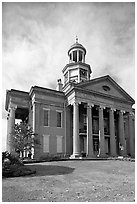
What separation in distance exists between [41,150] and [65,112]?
7359 millimetres

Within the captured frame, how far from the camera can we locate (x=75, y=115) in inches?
1220

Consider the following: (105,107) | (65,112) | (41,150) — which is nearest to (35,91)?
(65,112)

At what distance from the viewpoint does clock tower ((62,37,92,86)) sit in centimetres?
4400

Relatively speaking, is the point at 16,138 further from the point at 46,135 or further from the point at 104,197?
the point at 104,197

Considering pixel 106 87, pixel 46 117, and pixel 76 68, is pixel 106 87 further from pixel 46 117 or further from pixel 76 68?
pixel 46 117

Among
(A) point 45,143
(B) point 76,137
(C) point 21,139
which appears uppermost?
(C) point 21,139

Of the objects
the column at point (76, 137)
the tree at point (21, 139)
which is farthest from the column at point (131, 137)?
the tree at point (21, 139)

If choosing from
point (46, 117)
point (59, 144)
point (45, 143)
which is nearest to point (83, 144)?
point (59, 144)

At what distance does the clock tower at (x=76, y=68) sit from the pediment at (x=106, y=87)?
7385 millimetres

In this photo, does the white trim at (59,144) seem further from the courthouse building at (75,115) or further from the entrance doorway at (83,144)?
the entrance doorway at (83,144)

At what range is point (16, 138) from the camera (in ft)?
79.8

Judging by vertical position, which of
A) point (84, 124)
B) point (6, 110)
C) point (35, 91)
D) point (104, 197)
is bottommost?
point (104, 197)

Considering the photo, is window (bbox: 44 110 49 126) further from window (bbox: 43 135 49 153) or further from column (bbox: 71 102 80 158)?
column (bbox: 71 102 80 158)

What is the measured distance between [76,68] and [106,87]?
386 inches
